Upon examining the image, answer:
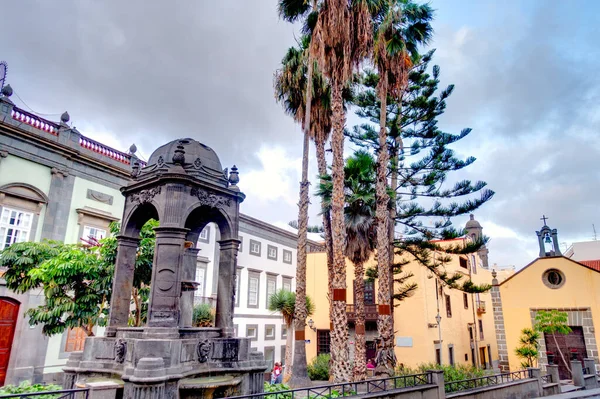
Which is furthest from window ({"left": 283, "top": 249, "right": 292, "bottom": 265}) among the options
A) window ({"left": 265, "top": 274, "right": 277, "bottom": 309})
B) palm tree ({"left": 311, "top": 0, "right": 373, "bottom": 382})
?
palm tree ({"left": 311, "top": 0, "right": 373, "bottom": 382})

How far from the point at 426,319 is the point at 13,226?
21.5 m

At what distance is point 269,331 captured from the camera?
96.7ft

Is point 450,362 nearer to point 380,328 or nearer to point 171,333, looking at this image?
point 380,328

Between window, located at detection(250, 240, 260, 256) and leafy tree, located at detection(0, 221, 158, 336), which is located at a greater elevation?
window, located at detection(250, 240, 260, 256)

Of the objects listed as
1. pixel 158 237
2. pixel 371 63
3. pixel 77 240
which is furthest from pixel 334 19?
pixel 77 240

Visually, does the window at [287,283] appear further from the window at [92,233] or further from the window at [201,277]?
the window at [92,233]

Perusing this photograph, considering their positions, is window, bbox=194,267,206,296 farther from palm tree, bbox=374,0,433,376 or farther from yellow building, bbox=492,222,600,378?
yellow building, bbox=492,222,600,378

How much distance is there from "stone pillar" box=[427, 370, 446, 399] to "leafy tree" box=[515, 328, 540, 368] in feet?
37.9

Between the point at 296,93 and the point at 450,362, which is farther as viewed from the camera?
the point at 450,362

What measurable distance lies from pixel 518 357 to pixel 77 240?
2260cm

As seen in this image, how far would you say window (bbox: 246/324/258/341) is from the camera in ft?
89.8

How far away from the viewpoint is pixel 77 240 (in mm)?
18000

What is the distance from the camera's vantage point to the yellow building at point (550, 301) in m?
20.2

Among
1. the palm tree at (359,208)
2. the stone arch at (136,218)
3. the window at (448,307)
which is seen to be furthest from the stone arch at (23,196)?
the window at (448,307)
